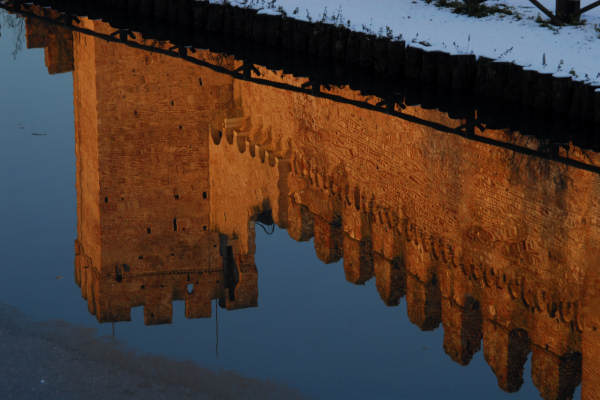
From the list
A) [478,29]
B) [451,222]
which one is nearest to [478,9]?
[478,29]

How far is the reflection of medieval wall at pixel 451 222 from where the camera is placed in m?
13.7

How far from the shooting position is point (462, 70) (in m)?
17.1

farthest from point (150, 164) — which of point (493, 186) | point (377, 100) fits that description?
point (493, 186)

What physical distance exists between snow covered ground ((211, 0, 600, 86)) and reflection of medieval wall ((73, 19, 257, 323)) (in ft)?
6.37

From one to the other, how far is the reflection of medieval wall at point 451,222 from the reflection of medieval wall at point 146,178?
865 mm

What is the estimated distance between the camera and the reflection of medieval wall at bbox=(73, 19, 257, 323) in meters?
18.0

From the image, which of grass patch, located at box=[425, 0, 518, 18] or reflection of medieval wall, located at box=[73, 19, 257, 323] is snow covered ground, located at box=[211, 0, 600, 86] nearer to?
grass patch, located at box=[425, 0, 518, 18]

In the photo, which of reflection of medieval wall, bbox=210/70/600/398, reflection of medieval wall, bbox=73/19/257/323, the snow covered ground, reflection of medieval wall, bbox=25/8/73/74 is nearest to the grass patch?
the snow covered ground

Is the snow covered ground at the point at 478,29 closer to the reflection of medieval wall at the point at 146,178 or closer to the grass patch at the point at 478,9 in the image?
the grass patch at the point at 478,9

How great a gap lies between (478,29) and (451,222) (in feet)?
12.9

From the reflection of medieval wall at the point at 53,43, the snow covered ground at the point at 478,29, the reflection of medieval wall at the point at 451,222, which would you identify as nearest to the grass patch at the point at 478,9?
the snow covered ground at the point at 478,29

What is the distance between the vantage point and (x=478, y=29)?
60.6 ft

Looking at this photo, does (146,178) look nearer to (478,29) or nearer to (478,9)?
(478,29)

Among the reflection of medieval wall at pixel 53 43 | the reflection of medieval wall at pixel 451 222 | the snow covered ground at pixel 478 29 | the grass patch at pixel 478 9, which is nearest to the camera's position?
the reflection of medieval wall at pixel 451 222
